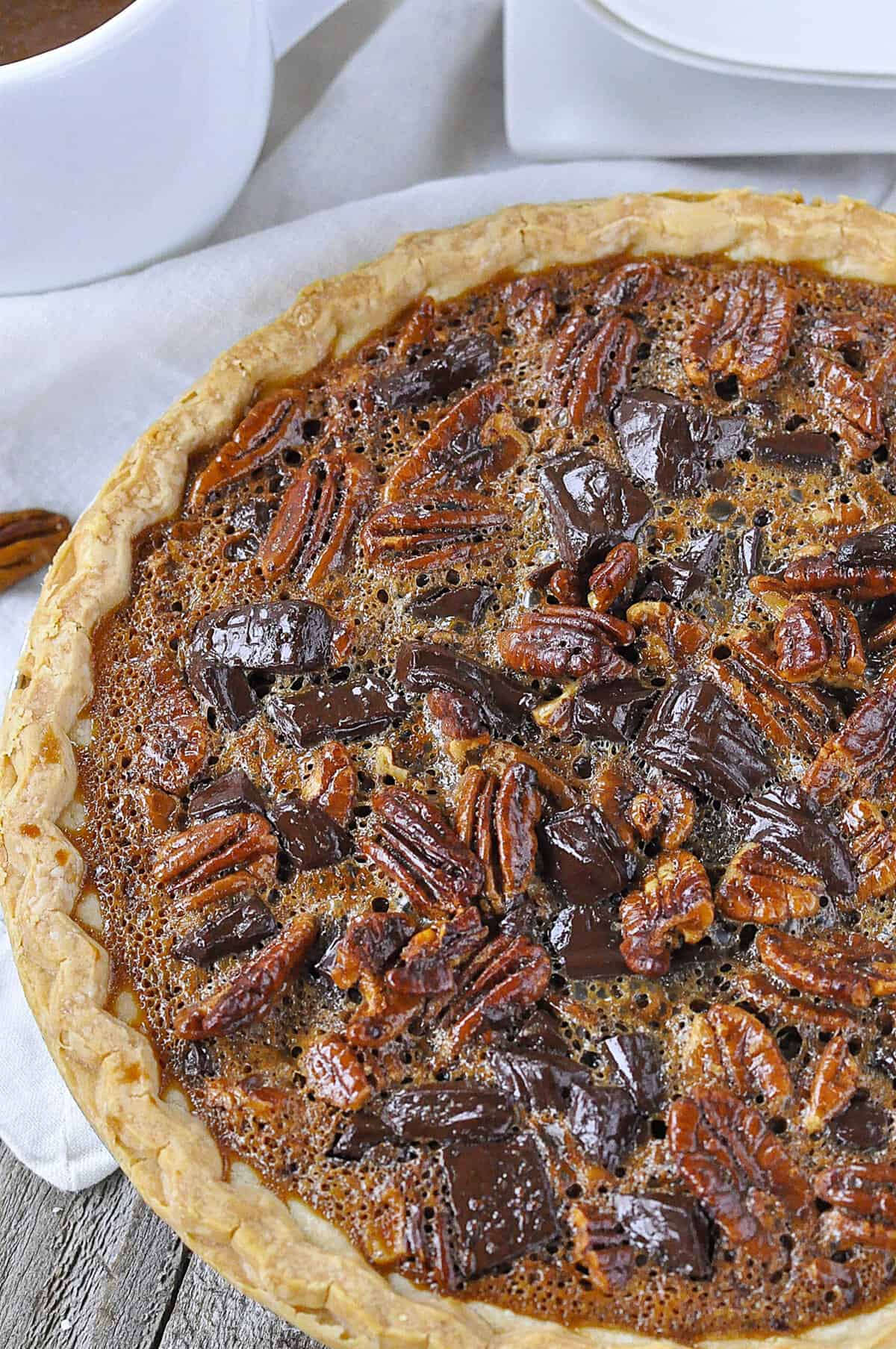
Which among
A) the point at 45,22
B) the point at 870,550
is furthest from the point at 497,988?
the point at 45,22

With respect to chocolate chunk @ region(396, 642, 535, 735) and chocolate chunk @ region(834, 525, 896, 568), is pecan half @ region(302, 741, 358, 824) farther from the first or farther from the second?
chocolate chunk @ region(834, 525, 896, 568)

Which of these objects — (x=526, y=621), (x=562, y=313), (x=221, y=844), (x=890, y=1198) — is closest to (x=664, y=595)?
(x=526, y=621)

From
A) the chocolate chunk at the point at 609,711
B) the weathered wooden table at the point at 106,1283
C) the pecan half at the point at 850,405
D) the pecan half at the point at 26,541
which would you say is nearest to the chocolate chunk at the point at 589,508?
the chocolate chunk at the point at 609,711

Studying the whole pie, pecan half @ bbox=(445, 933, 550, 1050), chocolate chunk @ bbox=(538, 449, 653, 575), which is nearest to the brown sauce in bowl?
the whole pie

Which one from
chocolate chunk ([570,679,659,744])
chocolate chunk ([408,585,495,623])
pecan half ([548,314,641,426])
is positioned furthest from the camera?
pecan half ([548,314,641,426])

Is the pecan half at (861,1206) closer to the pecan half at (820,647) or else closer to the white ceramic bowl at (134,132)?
the pecan half at (820,647)

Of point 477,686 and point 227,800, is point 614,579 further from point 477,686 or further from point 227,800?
point 227,800
